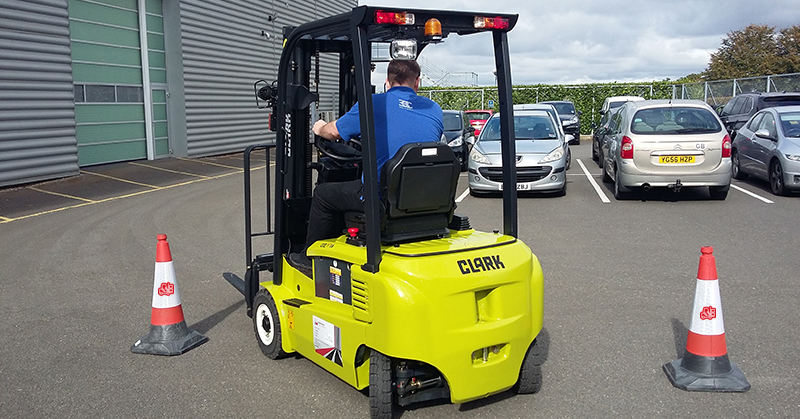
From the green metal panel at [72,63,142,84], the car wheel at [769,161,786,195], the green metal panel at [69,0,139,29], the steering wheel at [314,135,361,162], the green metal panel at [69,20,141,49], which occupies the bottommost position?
the car wheel at [769,161,786,195]

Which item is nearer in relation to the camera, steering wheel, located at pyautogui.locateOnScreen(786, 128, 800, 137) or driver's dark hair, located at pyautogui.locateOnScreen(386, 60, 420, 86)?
driver's dark hair, located at pyautogui.locateOnScreen(386, 60, 420, 86)

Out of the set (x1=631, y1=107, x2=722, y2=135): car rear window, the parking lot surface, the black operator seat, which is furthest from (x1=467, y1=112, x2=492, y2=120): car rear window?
the black operator seat

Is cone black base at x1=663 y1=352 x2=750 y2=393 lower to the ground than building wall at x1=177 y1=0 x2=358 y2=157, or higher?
lower

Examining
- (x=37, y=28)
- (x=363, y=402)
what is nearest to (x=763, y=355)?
(x=363, y=402)

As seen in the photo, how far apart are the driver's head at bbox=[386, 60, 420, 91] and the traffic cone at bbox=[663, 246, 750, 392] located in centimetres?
215

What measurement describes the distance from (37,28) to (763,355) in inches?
581

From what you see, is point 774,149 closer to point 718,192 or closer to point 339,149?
point 718,192

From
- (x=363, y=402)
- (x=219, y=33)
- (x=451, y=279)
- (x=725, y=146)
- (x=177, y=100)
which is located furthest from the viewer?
(x=219, y=33)

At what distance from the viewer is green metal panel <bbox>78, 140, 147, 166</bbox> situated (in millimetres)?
17375

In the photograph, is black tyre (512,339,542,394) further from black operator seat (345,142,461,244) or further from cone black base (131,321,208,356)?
cone black base (131,321,208,356)

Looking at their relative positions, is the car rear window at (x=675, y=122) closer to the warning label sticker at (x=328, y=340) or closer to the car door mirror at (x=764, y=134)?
the car door mirror at (x=764, y=134)

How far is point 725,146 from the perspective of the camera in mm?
11820

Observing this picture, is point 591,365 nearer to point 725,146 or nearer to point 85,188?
point 725,146

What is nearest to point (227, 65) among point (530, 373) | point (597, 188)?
point (597, 188)
